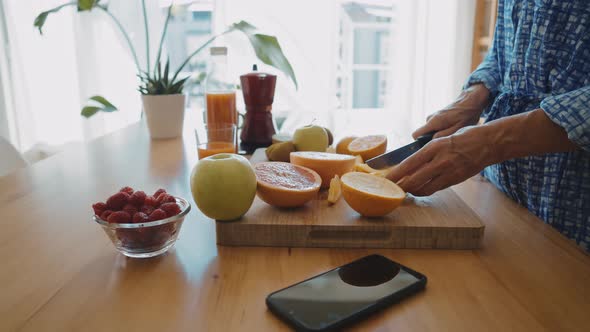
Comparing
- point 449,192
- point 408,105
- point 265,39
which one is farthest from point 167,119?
point 408,105

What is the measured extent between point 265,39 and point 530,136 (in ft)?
3.59

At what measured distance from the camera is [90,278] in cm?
64

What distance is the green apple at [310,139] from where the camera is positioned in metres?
1.18

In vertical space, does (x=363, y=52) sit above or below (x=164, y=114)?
above

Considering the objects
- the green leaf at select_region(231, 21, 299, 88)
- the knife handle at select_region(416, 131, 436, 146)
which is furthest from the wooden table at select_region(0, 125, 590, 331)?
the green leaf at select_region(231, 21, 299, 88)

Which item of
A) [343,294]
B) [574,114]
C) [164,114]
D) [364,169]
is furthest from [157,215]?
[164,114]

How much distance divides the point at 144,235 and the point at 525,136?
663 mm

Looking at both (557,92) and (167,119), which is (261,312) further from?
(167,119)

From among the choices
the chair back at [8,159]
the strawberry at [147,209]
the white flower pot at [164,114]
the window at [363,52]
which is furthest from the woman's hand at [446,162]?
the window at [363,52]

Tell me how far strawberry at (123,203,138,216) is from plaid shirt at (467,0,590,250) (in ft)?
2.28

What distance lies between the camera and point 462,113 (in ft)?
3.69

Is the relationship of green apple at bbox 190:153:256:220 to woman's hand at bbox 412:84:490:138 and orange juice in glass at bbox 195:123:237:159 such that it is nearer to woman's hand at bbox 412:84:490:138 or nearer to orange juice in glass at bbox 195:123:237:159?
orange juice in glass at bbox 195:123:237:159

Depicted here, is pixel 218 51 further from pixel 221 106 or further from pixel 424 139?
pixel 424 139

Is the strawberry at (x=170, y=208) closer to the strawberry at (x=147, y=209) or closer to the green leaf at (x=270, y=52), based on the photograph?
the strawberry at (x=147, y=209)
